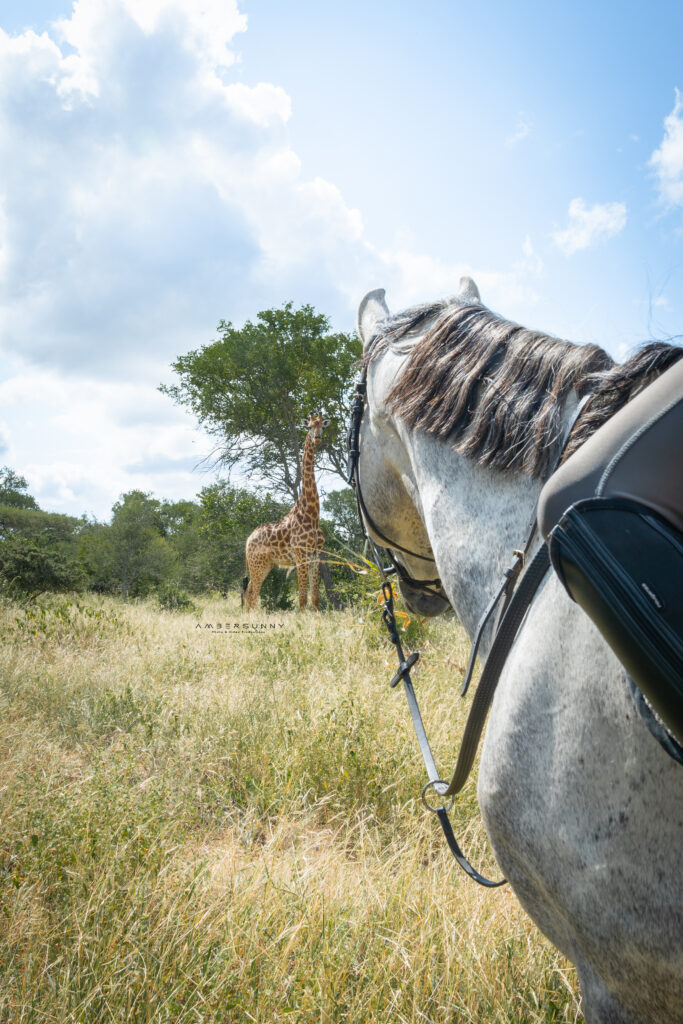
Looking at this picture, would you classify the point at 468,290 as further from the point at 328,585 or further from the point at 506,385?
the point at 328,585

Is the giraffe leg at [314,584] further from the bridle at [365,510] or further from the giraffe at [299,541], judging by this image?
the bridle at [365,510]

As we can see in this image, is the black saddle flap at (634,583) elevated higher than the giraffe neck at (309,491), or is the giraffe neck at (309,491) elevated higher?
the giraffe neck at (309,491)

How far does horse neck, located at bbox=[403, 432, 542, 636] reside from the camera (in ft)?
3.77

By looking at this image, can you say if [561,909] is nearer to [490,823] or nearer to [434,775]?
[490,823]

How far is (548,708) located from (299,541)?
951 centimetres

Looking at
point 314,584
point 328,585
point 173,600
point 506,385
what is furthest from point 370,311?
point 173,600

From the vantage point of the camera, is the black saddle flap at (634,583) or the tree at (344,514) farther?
the tree at (344,514)

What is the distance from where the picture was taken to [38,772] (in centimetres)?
283

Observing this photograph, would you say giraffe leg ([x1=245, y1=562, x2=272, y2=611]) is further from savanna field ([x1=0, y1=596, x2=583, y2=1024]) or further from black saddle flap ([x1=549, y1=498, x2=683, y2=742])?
black saddle flap ([x1=549, y1=498, x2=683, y2=742])

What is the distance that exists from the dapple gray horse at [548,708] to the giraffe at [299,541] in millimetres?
7999

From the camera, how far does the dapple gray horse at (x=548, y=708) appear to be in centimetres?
80

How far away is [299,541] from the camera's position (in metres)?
10.3

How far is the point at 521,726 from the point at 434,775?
2.31 feet

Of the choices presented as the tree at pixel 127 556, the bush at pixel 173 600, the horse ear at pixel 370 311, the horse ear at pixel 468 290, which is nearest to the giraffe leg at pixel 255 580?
the bush at pixel 173 600
